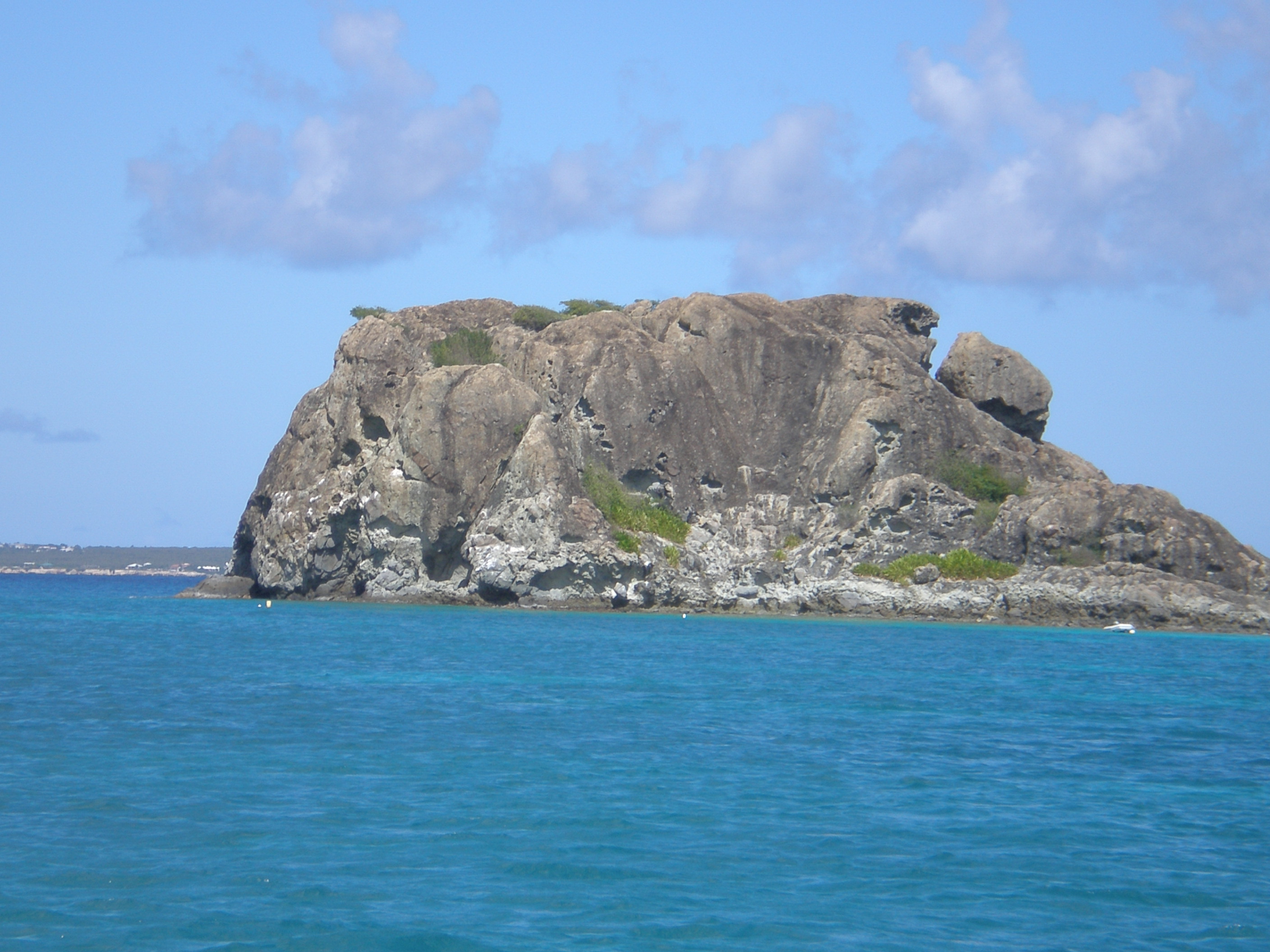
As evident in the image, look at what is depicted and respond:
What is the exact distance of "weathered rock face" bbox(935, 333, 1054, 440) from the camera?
71562mm

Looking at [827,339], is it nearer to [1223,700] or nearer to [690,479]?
[690,479]

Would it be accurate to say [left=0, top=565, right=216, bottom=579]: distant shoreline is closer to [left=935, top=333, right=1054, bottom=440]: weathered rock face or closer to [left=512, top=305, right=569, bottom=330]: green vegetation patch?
[left=512, top=305, right=569, bottom=330]: green vegetation patch

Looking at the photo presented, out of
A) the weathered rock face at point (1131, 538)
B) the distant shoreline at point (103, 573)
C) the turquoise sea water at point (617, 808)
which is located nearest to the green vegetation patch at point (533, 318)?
the weathered rock face at point (1131, 538)

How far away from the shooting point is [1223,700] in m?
31.6

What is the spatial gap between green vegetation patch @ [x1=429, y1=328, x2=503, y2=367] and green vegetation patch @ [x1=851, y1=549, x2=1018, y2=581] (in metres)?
23.1

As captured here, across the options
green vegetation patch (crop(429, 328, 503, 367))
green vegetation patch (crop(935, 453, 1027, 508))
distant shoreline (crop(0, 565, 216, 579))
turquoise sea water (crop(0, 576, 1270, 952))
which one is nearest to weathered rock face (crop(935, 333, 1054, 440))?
green vegetation patch (crop(935, 453, 1027, 508))

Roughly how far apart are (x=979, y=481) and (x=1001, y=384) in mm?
9850

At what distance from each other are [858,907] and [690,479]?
5224 cm

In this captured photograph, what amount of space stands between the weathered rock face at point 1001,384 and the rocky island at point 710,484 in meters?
0.15

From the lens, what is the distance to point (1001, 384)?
71.6 metres

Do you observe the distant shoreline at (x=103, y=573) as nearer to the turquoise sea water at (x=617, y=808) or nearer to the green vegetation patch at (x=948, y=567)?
the green vegetation patch at (x=948, y=567)

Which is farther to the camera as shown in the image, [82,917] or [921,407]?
[921,407]

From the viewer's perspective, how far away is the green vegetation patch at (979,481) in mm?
63844

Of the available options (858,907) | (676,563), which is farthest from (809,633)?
(858,907)
